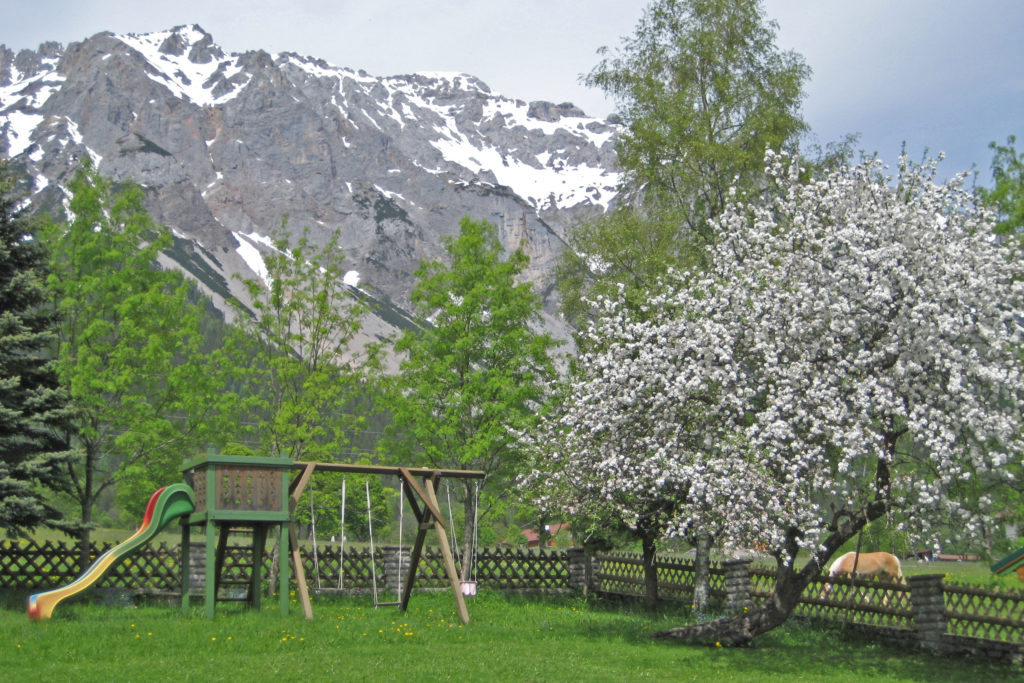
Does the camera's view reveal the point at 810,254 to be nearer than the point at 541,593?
Yes

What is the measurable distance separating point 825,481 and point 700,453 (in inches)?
75.7

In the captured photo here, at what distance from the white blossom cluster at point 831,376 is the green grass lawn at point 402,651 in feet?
7.53

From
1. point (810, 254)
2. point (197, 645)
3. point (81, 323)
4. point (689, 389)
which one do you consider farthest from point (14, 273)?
point (810, 254)

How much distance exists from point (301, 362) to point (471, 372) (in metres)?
5.06

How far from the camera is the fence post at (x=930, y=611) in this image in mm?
16016

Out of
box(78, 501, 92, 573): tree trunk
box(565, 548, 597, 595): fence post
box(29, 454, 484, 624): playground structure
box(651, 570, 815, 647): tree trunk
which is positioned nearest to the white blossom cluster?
box(651, 570, 815, 647): tree trunk

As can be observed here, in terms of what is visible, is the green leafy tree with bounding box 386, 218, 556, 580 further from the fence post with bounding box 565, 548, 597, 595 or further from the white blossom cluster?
the white blossom cluster

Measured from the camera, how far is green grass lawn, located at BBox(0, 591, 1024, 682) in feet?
37.3

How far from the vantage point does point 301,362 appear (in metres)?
25.6

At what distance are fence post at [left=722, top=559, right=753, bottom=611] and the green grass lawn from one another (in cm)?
257

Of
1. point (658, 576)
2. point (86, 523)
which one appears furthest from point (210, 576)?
point (658, 576)

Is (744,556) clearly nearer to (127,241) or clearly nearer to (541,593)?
(541,593)

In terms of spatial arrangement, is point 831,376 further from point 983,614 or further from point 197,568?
point 197,568

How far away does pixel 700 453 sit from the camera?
13.9 m
